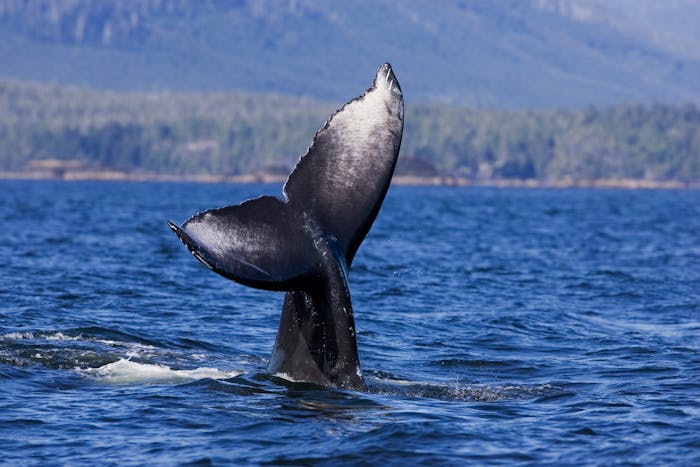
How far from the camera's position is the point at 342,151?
9.38 m

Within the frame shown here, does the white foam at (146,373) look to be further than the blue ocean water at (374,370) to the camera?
Yes

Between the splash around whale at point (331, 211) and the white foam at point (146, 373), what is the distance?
1.91 m

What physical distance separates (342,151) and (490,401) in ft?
8.97

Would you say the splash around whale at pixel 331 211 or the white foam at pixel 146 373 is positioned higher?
the splash around whale at pixel 331 211

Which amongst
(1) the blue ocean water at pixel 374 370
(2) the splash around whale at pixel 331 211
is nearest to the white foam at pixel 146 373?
(1) the blue ocean water at pixel 374 370

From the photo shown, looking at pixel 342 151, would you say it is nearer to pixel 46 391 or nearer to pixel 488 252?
pixel 46 391

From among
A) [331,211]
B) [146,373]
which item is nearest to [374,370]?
[146,373]

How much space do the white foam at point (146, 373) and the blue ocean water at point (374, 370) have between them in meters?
0.04

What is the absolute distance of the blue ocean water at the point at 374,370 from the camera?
9070mm

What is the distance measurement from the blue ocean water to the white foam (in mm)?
35

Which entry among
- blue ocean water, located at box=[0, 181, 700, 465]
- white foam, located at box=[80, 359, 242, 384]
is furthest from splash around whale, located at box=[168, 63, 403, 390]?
white foam, located at box=[80, 359, 242, 384]

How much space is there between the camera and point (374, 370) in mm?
12305

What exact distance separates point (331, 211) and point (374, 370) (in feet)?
11.1

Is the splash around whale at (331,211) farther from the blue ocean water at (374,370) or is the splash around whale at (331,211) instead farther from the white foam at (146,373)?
the white foam at (146,373)
